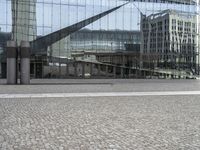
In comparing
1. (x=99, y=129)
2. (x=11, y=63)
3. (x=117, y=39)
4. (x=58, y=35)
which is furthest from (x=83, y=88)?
(x=117, y=39)

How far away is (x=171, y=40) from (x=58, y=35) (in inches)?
708

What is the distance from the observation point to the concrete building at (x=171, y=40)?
57531mm

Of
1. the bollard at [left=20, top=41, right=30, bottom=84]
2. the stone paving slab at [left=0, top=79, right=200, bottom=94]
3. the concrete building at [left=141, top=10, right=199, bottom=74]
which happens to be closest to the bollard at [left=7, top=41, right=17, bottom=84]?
the bollard at [left=20, top=41, right=30, bottom=84]

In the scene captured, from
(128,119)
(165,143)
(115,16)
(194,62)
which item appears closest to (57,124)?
(128,119)

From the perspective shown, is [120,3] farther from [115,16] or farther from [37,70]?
[37,70]

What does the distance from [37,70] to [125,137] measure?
145ft

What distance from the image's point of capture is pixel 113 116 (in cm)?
1120

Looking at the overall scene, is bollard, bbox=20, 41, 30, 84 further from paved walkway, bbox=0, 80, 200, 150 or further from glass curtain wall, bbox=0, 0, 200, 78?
paved walkway, bbox=0, 80, 200, 150

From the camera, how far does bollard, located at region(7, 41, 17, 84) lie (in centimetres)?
3200

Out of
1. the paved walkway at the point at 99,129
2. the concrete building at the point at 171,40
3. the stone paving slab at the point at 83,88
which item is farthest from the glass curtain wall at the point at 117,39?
the paved walkway at the point at 99,129

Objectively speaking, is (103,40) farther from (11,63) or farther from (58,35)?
(11,63)

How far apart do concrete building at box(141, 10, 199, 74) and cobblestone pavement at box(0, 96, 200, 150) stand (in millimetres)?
45506

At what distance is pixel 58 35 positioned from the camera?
5325 cm

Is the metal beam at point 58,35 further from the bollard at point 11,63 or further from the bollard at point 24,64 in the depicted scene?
the bollard at point 11,63
